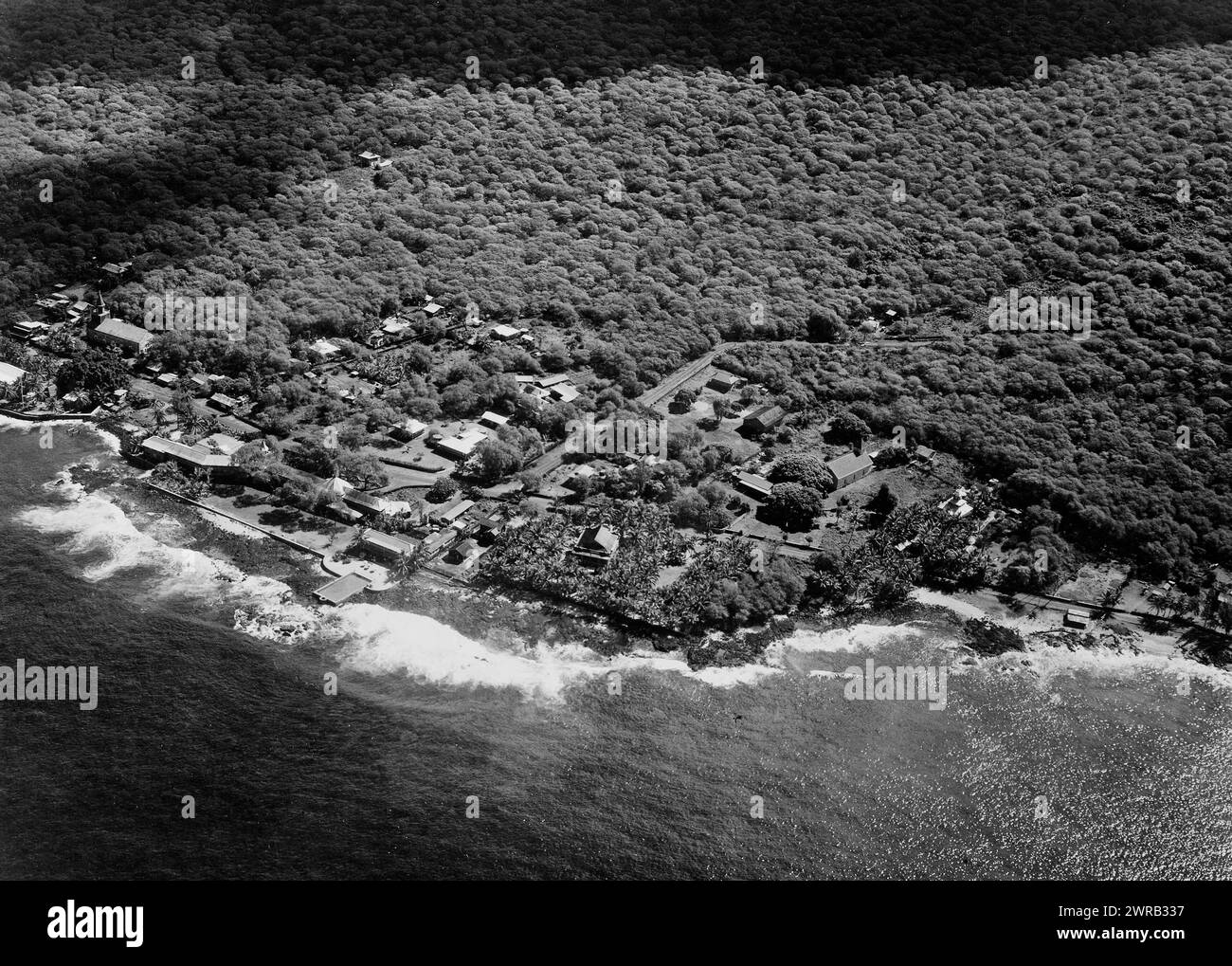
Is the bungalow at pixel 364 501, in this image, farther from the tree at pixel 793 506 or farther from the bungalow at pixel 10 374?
the bungalow at pixel 10 374

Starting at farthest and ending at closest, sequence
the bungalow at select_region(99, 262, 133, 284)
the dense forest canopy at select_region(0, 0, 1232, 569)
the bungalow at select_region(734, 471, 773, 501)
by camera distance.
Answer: the bungalow at select_region(99, 262, 133, 284) → the dense forest canopy at select_region(0, 0, 1232, 569) → the bungalow at select_region(734, 471, 773, 501)

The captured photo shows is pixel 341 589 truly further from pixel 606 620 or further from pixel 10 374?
pixel 10 374

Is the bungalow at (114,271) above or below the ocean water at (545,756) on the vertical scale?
above

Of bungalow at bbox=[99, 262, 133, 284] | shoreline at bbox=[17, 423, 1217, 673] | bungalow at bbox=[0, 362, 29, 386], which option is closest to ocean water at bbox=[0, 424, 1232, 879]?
shoreline at bbox=[17, 423, 1217, 673]

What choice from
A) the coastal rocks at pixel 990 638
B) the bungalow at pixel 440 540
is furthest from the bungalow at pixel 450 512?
the coastal rocks at pixel 990 638

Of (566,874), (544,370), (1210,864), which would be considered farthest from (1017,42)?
(566,874)

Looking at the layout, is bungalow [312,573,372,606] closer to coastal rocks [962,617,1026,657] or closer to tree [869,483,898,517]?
tree [869,483,898,517]

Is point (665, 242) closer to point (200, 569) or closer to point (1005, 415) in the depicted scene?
point (1005, 415)

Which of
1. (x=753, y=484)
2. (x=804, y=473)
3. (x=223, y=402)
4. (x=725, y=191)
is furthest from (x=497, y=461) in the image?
(x=725, y=191)
